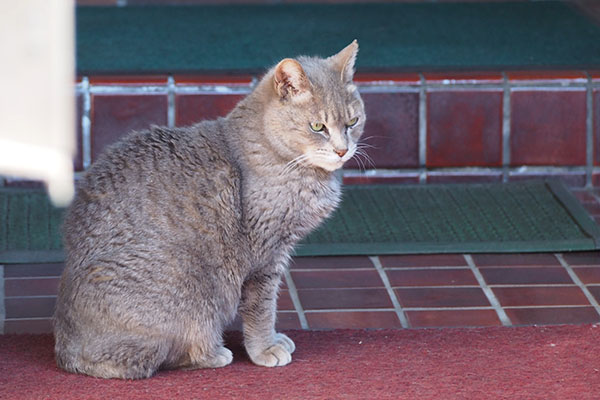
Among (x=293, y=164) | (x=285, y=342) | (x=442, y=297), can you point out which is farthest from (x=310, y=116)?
(x=442, y=297)

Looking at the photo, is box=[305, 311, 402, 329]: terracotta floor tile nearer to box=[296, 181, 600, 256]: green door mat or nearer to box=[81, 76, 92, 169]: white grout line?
box=[296, 181, 600, 256]: green door mat

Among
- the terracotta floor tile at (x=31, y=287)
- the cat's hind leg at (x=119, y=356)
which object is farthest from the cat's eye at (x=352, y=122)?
the terracotta floor tile at (x=31, y=287)

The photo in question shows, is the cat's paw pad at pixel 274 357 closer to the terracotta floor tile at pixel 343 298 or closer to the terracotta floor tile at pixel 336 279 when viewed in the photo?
the terracotta floor tile at pixel 343 298

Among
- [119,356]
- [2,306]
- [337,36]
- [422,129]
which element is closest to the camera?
[119,356]

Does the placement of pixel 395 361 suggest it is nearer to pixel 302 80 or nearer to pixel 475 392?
pixel 475 392

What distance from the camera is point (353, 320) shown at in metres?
2.85

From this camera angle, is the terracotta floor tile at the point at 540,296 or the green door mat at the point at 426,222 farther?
the green door mat at the point at 426,222

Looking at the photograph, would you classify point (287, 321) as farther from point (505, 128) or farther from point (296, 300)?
point (505, 128)

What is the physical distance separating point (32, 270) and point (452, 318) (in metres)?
1.28

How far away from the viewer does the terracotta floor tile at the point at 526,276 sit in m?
3.11

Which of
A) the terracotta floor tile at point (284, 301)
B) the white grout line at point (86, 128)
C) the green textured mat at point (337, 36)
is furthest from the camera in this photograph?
the green textured mat at point (337, 36)

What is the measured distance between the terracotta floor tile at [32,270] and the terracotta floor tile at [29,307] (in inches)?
6.8

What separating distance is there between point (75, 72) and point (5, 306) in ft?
3.73

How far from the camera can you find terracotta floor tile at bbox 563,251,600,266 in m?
3.25
